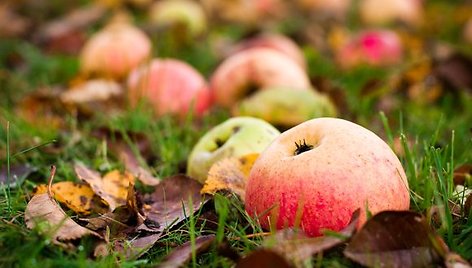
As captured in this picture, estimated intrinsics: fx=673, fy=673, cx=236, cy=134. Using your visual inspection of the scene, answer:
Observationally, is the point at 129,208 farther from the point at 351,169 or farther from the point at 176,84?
the point at 176,84

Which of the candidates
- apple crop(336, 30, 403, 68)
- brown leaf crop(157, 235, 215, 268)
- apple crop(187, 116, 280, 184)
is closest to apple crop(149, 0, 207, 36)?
apple crop(336, 30, 403, 68)

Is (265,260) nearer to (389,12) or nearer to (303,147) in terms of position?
(303,147)

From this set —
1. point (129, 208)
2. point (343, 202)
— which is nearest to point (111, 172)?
point (129, 208)

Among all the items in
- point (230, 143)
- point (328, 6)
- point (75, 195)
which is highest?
point (230, 143)

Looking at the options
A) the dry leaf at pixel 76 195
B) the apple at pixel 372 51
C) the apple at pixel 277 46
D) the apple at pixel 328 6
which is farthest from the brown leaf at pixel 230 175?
the apple at pixel 328 6

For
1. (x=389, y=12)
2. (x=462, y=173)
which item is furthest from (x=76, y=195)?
(x=389, y=12)

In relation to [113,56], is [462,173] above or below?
above
